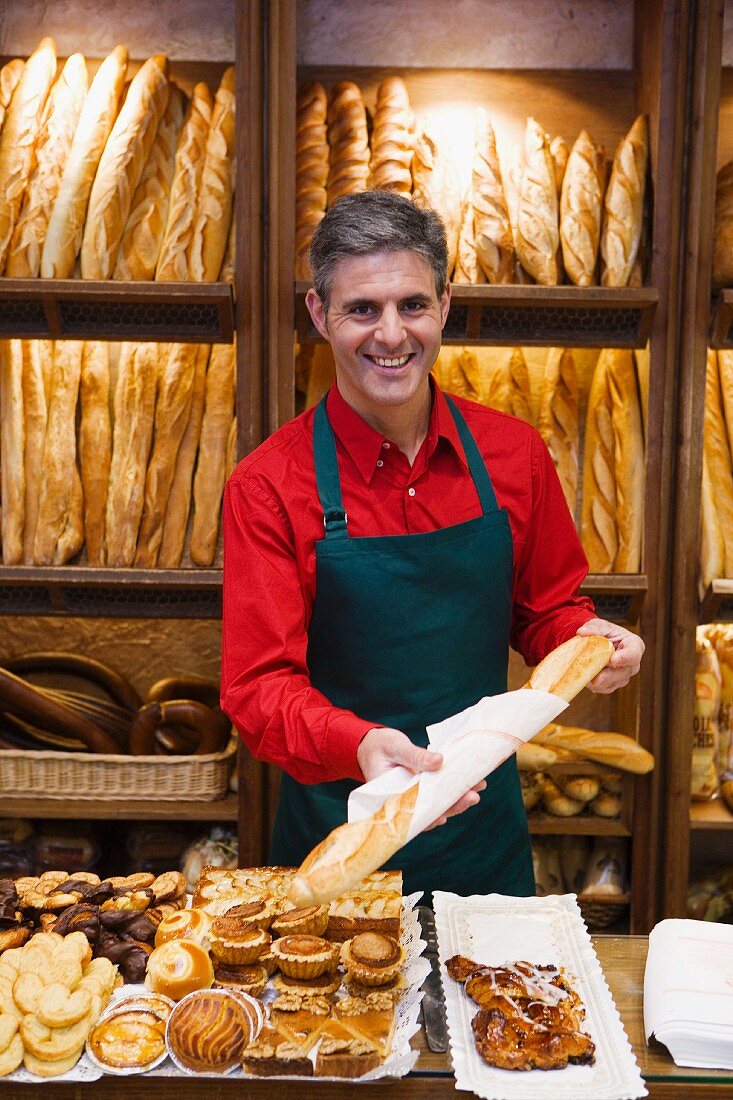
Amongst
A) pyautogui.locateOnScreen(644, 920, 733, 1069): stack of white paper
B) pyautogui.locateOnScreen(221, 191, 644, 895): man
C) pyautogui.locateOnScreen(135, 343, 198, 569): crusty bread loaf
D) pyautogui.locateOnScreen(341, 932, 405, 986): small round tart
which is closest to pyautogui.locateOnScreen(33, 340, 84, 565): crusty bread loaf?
pyautogui.locateOnScreen(135, 343, 198, 569): crusty bread loaf

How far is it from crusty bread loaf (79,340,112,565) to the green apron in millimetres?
919

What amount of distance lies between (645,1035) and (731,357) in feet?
6.00

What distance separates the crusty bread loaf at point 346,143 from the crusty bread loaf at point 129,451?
0.62m

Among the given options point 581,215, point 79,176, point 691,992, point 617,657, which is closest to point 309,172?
point 79,176

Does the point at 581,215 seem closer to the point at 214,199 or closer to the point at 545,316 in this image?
the point at 545,316

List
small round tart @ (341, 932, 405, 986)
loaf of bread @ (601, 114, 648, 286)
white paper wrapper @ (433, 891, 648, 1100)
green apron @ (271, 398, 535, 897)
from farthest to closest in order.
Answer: loaf of bread @ (601, 114, 648, 286), green apron @ (271, 398, 535, 897), small round tart @ (341, 932, 405, 986), white paper wrapper @ (433, 891, 648, 1100)

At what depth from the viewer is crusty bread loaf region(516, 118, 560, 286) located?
8.21 feet

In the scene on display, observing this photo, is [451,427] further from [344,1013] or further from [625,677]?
[344,1013]

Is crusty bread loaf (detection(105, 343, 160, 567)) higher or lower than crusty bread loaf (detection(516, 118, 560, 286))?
lower

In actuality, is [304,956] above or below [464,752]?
below

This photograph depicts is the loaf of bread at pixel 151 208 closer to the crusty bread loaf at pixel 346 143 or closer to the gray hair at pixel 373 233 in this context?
the crusty bread loaf at pixel 346 143

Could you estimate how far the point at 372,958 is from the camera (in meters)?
1.24

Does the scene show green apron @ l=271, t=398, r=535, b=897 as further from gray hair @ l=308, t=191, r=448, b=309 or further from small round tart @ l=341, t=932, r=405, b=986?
small round tart @ l=341, t=932, r=405, b=986

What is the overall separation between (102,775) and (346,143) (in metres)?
1.65
